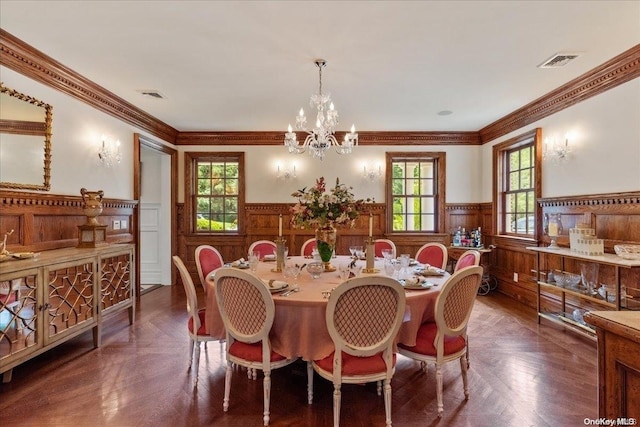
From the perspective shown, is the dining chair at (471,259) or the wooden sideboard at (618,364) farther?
the dining chair at (471,259)

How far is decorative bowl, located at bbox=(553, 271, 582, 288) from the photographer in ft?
11.6

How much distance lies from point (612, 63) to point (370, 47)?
2391mm

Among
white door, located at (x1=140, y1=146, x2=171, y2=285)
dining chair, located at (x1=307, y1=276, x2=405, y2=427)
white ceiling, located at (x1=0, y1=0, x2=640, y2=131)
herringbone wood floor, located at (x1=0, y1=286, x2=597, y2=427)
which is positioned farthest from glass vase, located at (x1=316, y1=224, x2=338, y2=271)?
white door, located at (x1=140, y1=146, x2=171, y2=285)

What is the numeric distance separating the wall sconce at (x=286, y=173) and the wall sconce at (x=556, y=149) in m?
3.70

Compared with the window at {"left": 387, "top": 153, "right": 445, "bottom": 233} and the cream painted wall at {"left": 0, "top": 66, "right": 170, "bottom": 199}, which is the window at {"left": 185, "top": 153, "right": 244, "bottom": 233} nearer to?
the cream painted wall at {"left": 0, "top": 66, "right": 170, "bottom": 199}

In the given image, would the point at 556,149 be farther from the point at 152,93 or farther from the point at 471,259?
the point at 152,93

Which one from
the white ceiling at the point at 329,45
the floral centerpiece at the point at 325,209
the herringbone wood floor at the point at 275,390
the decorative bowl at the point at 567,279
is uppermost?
the white ceiling at the point at 329,45

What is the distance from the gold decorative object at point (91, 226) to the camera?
337 cm

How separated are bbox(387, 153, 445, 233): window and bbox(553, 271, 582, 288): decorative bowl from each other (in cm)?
223

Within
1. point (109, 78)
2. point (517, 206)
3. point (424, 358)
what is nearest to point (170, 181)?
point (109, 78)

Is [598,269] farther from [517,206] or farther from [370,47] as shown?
[370,47]

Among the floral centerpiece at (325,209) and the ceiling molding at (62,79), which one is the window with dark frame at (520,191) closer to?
the floral centerpiece at (325,209)

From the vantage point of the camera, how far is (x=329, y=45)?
2.74m

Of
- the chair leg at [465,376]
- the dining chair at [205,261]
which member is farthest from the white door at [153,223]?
the chair leg at [465,376]
